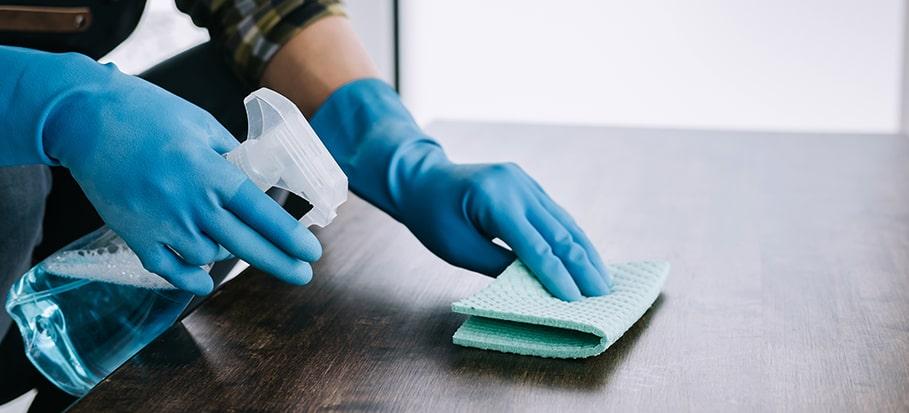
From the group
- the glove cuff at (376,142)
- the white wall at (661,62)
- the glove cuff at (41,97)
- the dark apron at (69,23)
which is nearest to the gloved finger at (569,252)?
the glove cuff at (376,142)

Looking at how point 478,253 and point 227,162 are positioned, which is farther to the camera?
point 478,253

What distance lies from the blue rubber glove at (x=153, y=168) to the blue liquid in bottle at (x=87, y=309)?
9 cm

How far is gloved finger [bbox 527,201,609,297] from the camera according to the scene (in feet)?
3.33

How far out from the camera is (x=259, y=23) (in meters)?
1.46

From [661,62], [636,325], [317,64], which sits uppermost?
[317,64]

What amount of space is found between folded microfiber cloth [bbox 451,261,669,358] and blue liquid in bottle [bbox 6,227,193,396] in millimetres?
350

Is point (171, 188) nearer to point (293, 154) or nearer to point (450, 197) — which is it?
point (293, 154)

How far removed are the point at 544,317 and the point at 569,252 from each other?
163 millimetres

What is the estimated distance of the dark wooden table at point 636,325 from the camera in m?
0.80

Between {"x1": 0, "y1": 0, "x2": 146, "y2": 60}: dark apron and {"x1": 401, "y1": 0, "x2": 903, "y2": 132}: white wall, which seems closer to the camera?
{"x1": 0, "y1": 0, "x2": 146, "y2": 60}: dark apron

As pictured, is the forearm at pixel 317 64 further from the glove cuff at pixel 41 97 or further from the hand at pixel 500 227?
the glove cuff at pixel 41 97

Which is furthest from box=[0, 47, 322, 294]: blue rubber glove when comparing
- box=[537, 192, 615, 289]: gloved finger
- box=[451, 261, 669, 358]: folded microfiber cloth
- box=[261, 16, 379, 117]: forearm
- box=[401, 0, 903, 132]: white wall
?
box=[401, 0, 903, 132]: white wall

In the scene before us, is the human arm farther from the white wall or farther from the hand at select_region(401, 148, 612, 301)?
the white wall

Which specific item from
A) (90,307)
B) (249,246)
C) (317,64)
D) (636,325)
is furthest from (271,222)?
(317,64)
